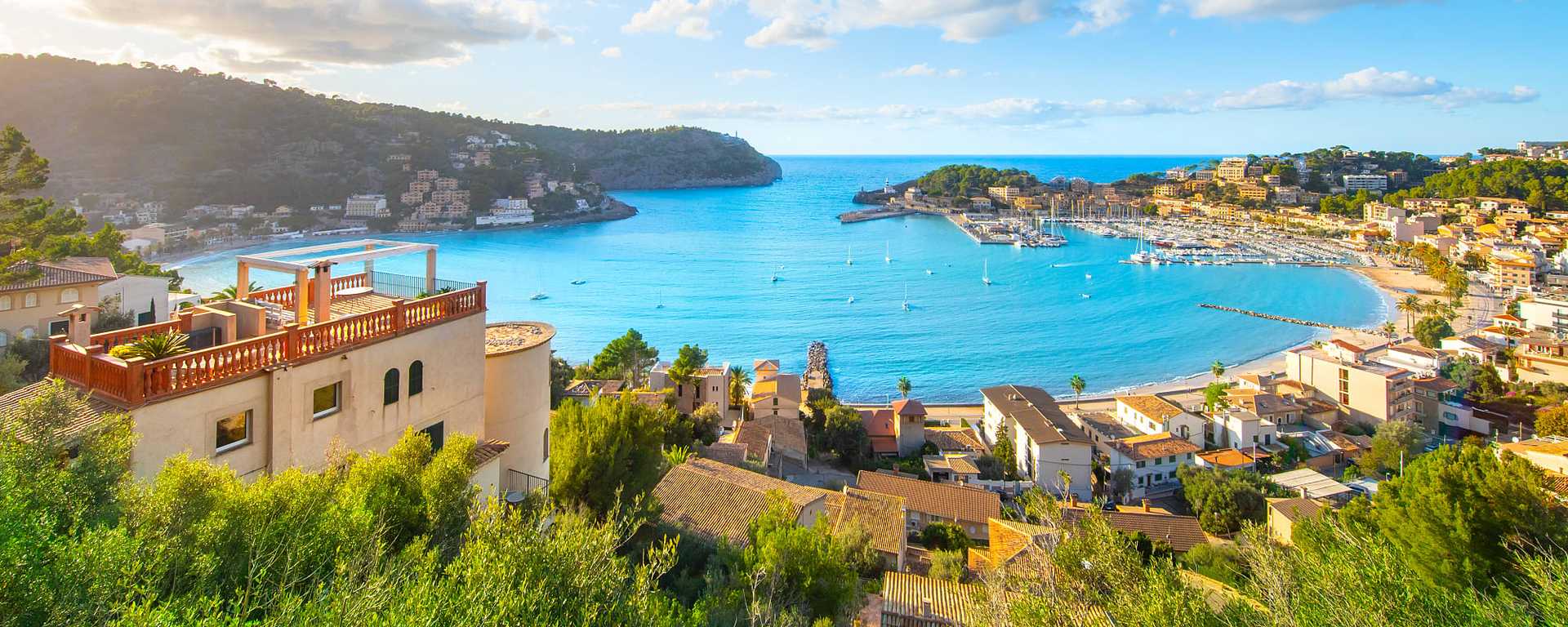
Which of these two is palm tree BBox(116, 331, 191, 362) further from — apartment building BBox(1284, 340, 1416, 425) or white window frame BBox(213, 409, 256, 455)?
apartment building BBox(1284, 340, 1416, 425)

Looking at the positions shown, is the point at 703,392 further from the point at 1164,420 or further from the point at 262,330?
the point at 262,330

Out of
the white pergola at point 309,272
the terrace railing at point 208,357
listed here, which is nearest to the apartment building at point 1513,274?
the white pergola at point 309,272

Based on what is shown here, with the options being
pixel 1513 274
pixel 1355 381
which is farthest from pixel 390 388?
pixel 1513 274

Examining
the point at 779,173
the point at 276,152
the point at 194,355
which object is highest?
the point at 779,173

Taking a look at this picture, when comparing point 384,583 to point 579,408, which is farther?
point 579,408

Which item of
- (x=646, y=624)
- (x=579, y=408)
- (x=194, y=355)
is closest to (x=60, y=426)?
(x=194, y=355)

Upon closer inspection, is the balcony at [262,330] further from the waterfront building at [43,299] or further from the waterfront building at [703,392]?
the waterfront building at [703,392]

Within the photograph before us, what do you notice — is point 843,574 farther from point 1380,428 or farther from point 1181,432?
point 1380,428
